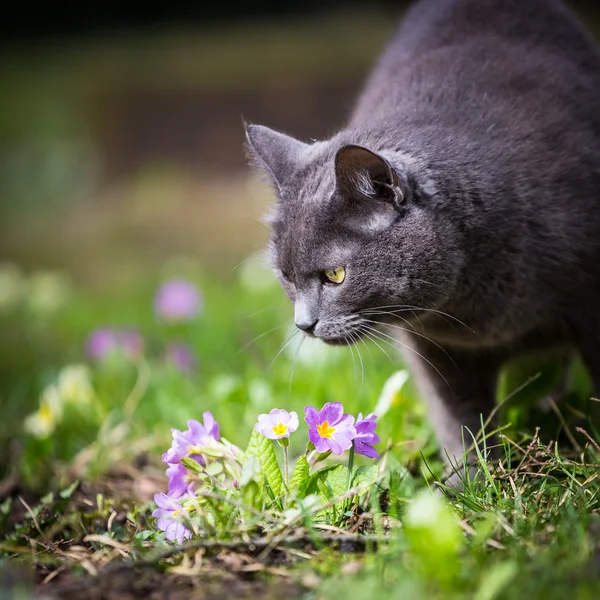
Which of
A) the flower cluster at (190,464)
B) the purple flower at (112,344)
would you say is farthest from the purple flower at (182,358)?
the flower cluster at (190,464)

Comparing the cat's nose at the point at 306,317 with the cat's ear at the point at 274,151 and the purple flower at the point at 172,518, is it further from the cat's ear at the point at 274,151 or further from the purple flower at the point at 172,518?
the purple flower at the point at 172,518

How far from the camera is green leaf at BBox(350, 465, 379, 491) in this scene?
161 cm

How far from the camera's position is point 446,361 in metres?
2.20

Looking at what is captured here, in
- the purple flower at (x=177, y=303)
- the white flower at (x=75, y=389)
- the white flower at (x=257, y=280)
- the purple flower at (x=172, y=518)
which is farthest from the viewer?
the white flower at (x=257, y=280)

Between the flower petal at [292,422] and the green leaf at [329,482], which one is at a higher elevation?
the flower petal at [292,422]

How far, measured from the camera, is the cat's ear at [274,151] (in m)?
2.08

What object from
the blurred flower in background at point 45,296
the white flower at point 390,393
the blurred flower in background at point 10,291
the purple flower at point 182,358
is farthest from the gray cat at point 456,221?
the blurred flower in background at point 10,291

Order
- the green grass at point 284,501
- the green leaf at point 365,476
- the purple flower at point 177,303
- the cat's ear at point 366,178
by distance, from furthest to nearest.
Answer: the purple flower at point 177,303, the cat's ear at point 366,178, the green leaf at point 365,476, the green grass at point 284,501

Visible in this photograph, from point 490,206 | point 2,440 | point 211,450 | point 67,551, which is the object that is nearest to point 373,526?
point 211,450

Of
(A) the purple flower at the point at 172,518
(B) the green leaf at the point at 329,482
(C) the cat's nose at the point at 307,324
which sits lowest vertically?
(B) the green leaf at the point at 329,482

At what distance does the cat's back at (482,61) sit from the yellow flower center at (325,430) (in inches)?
35.2

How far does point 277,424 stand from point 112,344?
5.85ft

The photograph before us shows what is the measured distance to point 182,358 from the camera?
3.24 meters

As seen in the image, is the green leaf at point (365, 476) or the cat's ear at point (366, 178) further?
the cat's ear at point (366, 178)
